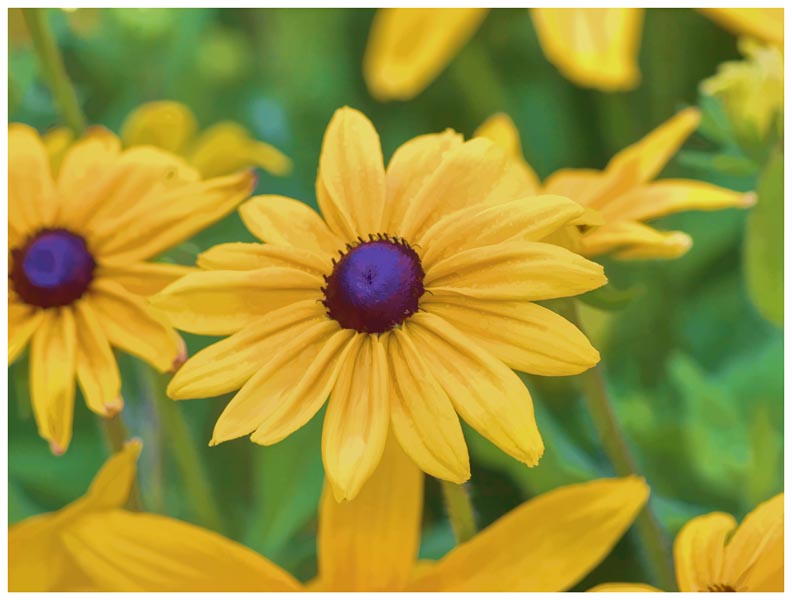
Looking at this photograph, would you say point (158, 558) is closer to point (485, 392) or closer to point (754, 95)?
point (485, 392)

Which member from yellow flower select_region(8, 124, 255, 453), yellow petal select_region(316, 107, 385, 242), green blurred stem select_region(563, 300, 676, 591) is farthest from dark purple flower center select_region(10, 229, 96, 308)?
green blurred stem select_region(563, 300, 676, 591)

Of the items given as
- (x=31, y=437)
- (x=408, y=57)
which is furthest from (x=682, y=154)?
Answer: (x=31, y=437)

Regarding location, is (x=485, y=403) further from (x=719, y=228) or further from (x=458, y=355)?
(x=719, y=228)

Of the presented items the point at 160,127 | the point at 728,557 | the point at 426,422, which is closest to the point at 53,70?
the point at 160,127

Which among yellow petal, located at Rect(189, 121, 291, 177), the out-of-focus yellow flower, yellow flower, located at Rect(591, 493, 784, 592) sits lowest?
yellow flower, located at Rect(591, 493, 784, 592)

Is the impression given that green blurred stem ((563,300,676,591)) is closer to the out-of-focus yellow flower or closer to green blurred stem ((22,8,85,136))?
the out-of-focus yellow flower

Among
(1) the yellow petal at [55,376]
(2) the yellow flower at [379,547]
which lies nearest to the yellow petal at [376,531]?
(2) the yellow flower at [379,547]

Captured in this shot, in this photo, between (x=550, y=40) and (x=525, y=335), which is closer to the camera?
(x=525, y=335)

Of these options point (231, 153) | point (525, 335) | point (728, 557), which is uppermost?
point (231, 153)
